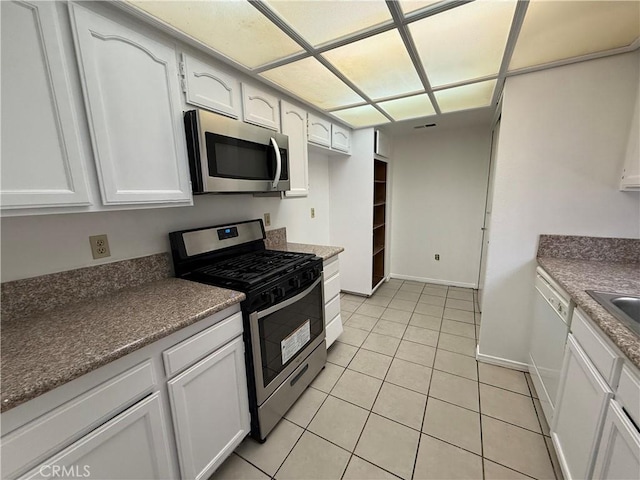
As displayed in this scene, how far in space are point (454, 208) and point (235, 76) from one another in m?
3.24

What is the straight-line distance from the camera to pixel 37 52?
861mm

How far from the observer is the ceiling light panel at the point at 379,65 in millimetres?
1400

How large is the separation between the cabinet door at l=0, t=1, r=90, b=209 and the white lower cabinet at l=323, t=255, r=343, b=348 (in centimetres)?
158

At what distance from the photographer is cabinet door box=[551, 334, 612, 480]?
0.98m

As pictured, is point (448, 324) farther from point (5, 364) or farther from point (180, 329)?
point (5, 364)

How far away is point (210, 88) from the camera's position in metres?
1.44

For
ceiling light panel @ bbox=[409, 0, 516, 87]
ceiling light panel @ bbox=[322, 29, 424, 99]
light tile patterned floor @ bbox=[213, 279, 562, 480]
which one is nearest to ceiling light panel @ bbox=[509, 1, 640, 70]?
ceiling light panel @ bbox=[409, 0, 516, 87]

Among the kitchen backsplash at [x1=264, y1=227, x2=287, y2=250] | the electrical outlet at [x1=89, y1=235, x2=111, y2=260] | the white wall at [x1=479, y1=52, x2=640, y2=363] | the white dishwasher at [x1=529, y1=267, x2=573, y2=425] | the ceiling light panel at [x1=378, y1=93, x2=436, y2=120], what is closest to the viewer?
the electrical outlet at [x1=89, y1=235, x2=111, y2=260]

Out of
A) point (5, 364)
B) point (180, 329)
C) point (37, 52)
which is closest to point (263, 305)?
point (180, 329)

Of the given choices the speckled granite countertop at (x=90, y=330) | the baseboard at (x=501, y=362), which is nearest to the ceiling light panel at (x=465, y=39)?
the speckled granite countertop at (x=90, y=330)

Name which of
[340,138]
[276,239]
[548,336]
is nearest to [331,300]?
[276,239]

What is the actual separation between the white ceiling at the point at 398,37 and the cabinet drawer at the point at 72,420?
1.47 metres

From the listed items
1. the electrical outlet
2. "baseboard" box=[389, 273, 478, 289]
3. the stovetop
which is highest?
the electrical outlet

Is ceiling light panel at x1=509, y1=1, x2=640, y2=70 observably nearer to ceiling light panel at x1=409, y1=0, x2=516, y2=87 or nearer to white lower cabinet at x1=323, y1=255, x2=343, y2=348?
ceiling light panel at x1=409, y1=0, x2=516, y2=87
